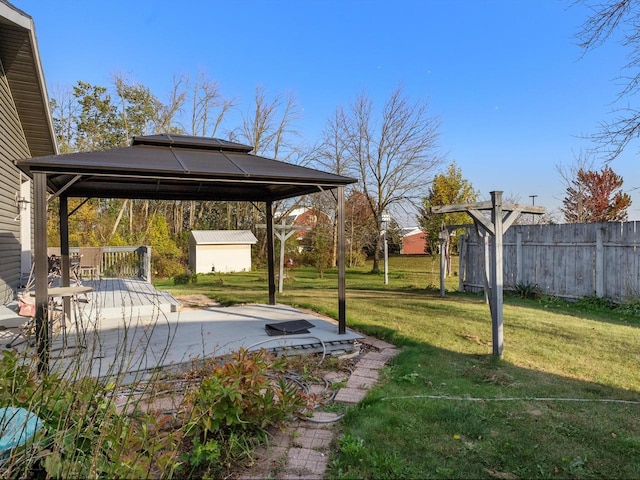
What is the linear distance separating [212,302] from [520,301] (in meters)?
6.66

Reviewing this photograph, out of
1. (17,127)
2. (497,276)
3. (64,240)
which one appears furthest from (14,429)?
(17,127)

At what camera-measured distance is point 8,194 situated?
7.79 m

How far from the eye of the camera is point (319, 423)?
3107mm

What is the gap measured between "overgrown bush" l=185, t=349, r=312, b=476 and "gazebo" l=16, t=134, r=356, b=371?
3.56 feet

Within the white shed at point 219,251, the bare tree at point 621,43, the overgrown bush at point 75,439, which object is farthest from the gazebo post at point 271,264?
the white shed at point 219,251

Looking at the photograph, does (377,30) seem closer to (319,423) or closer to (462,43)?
(462,43)

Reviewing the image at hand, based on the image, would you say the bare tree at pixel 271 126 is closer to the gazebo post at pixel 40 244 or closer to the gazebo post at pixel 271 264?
the gazebo post at pixel 271 264

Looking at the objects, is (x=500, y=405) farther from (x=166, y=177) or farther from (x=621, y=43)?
(x=621, y=43)

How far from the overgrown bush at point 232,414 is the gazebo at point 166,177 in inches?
42.8

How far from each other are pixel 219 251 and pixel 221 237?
0.73 meters

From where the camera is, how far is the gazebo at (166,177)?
4043mm

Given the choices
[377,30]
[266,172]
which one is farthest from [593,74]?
[266,172]

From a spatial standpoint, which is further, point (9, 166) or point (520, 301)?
point (520, 301)

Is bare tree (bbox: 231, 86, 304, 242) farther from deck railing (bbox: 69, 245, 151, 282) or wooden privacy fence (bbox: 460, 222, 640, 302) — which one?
wooden privacy fence (bbox: 460, 222, 640, 302)
